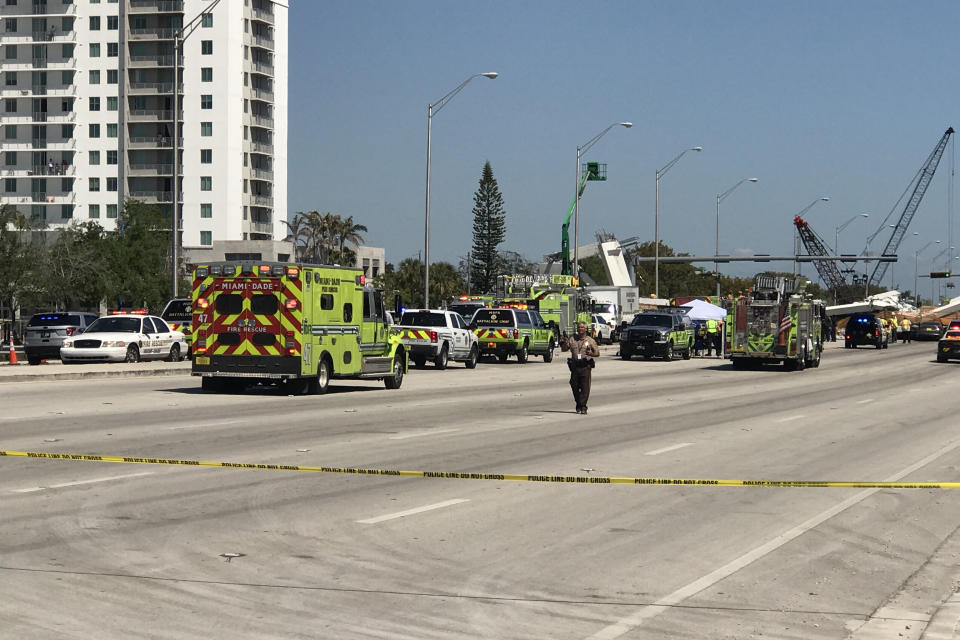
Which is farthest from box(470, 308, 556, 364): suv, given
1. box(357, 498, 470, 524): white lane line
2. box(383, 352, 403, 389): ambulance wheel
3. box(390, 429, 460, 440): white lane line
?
box(357, 498, 470, 524): white lane line

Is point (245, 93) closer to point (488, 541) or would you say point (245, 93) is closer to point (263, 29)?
point (263, 29)

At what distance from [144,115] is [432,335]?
81871mm

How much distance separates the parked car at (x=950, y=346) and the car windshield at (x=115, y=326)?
34.7 meters

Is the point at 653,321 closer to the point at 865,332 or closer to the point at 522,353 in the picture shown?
the point at 522,353

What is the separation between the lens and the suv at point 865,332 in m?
77.6

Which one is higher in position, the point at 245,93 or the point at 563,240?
the point at 245,93

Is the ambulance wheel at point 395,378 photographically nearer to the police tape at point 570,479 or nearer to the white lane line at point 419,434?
the white lane line at point 419,434

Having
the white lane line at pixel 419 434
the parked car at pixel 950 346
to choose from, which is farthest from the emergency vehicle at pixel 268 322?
the parked car at pixel 950 346

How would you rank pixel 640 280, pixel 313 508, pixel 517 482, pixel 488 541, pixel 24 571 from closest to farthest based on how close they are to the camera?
pixel 24 571, pixel 488 541, pixel 313 508, pixel 517 482, pixel 640 280

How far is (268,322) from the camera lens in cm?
2653

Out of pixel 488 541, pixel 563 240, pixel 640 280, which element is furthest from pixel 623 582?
pixel 640 280

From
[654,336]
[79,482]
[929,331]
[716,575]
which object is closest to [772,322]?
[654,336]

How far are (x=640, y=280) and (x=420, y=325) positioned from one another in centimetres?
12555

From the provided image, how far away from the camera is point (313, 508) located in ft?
37.3
